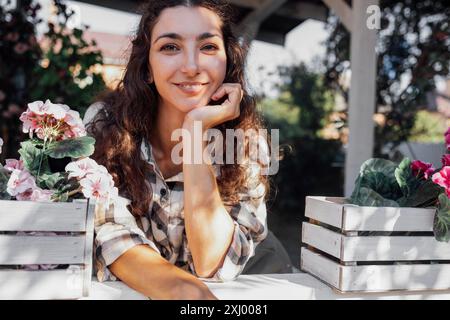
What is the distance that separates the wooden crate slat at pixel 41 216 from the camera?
0.98 m

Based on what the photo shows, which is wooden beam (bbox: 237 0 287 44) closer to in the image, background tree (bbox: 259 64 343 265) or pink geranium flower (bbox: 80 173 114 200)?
background tree (bbox: 259 64 343 265)

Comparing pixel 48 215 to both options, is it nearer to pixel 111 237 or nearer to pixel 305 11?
pixel 111 237

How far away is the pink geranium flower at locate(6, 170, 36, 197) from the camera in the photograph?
1015mm

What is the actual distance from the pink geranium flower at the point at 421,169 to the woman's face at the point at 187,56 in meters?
0.62

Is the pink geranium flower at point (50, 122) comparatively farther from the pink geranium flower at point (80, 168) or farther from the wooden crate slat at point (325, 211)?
the wooden crate slat at point (325, 211)

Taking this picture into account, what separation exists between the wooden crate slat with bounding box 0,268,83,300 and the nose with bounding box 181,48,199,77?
63cm

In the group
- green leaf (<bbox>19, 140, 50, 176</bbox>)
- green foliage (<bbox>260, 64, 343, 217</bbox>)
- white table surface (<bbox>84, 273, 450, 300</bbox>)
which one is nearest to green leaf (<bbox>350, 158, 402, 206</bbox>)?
white table surface (<bbox>84, 273, 450, 300</bbox>)

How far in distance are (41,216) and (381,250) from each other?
0.78m

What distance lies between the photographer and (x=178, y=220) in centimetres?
148

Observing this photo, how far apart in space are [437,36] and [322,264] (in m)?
3.33

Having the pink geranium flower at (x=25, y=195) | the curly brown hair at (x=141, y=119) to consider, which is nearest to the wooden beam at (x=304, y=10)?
the curly brown hair at (x=141, y=119)

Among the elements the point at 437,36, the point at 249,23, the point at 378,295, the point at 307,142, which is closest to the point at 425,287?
the point at 378,295
